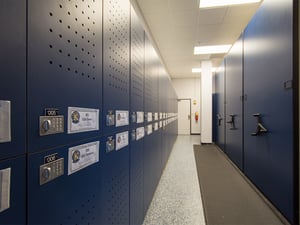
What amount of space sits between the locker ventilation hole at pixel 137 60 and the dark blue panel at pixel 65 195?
75cm

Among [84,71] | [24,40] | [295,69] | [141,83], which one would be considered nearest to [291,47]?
[295,69]

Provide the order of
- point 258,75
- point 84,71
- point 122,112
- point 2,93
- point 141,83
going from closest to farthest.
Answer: point 2,93
point 84,71
point 122,112
point 141,83
point 258,75

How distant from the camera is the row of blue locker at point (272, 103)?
163cm

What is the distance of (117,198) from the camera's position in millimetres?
1095

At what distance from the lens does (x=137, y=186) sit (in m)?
1.56

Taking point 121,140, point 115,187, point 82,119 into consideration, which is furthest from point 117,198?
point 82,119

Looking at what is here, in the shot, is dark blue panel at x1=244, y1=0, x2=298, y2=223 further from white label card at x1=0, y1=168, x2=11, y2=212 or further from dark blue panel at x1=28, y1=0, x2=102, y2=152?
white label card at x1=0, y1=168, x2=11, y2=212

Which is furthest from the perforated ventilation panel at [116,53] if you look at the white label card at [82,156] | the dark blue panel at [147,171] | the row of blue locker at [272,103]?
the row of blue locker at [272,103]

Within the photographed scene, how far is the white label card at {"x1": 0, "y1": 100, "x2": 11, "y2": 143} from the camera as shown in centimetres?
40

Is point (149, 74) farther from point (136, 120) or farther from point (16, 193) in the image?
point (16, 193)

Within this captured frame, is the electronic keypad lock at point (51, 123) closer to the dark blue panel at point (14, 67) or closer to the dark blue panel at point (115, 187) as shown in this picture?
the dark blue panel at point (14, 67)

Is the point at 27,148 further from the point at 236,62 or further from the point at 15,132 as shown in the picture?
the point at 236,62

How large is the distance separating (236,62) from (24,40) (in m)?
3.65

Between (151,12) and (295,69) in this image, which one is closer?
(295,69)
